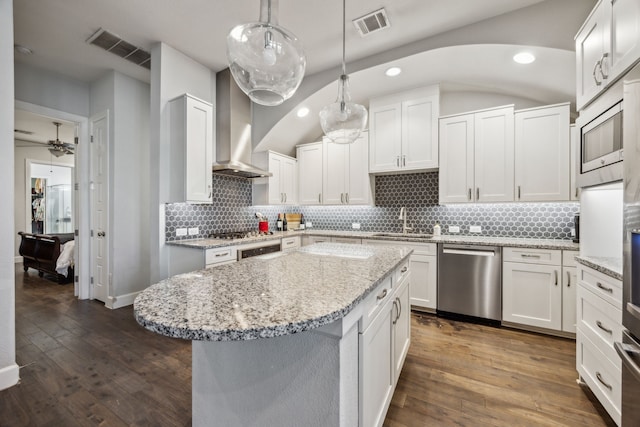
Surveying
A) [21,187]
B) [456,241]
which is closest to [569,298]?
[456,241]

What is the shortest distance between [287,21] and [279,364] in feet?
9.60

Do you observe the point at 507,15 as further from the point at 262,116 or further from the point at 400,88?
the point at 262,116

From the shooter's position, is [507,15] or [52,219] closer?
[507,15]

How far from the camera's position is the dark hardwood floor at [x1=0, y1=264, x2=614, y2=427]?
164 centimetres

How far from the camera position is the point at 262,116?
13.1 ft

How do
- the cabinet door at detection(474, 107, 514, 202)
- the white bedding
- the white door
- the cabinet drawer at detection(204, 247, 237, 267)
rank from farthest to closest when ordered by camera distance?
1. the white bedding
2. the white door
3. the cabinet door at detection(474, 107, 514, 202)
4. the cabinet drawer at detection(204, 247, 237, 267)

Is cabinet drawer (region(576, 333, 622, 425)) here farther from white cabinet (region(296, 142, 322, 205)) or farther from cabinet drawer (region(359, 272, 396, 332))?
white cabinet (region(296, 142, 322, 205))

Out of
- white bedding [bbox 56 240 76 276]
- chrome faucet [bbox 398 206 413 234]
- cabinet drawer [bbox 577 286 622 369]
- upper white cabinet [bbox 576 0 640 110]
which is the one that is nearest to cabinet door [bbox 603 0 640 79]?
upper white cabinet [bbox 576 0 640 110]

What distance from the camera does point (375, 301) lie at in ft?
4.38

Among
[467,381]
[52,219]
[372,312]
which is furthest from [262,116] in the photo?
[52,219]

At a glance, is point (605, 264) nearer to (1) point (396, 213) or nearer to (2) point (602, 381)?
(2) point (602, 381)

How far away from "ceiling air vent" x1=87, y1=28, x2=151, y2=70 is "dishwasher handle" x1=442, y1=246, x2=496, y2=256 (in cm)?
413

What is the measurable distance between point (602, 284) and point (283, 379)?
1.95 meters

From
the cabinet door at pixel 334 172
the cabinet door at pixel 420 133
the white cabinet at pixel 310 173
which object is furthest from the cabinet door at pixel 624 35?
the white cabinet at pixel 310 173
